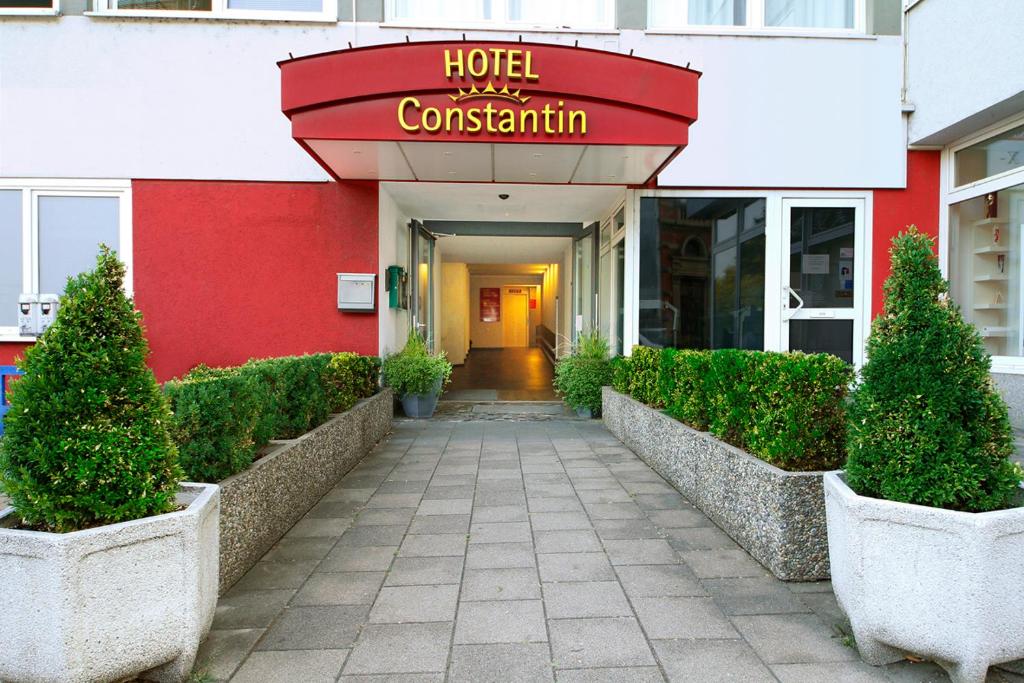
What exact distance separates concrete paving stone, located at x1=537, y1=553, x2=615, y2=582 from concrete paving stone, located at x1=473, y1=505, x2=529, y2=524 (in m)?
0.68

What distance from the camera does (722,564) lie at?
3.36m

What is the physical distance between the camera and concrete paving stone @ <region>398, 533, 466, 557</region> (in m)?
3.56

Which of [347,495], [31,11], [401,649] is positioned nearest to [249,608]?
[401,649]

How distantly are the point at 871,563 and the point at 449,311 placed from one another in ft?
46.0

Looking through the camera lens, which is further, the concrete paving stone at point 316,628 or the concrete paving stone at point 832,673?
the concrete paving stone at point 316,628

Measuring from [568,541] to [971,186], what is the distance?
21.9 ft

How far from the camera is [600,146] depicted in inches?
231

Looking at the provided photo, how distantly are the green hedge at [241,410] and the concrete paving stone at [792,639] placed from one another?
265 centimetres

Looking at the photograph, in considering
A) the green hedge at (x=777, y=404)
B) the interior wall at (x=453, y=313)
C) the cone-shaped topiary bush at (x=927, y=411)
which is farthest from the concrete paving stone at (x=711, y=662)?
the interior wall at (x=453, y=313)

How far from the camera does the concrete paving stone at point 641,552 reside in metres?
3.43

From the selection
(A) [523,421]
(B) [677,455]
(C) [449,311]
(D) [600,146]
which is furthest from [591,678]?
(C) [449,311]

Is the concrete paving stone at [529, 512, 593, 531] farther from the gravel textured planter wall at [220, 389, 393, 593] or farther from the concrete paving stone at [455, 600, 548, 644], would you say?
the gravel textured planter wall at [220, 389, 393, 593]

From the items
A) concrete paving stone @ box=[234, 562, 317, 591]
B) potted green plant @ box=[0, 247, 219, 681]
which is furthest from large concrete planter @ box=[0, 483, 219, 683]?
concrete paving stone @ box=[234, 562, 317, 591]

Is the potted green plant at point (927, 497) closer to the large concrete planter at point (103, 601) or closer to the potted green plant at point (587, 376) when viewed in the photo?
the large concrete planter at point (103, 601)
